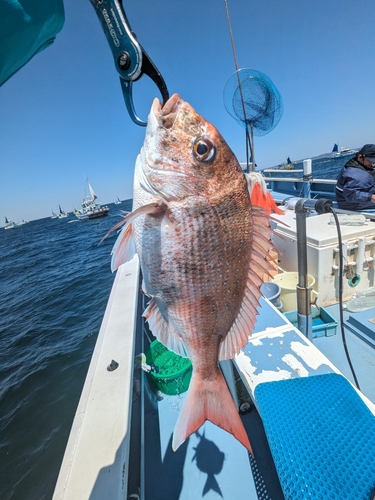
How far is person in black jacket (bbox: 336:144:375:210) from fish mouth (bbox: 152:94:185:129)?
4.88 m

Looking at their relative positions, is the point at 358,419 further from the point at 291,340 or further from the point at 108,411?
the point at 108,411

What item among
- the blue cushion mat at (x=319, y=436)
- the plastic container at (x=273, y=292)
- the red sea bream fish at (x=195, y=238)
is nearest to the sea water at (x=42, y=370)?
the red sea bream fish at (x=195, y=238)

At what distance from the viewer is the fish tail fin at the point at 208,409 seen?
111 cm

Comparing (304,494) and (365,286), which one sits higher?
(304,494)

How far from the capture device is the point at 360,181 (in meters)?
4.63

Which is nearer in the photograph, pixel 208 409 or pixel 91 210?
pixel 208 409

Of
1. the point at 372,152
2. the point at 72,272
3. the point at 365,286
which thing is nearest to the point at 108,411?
the point at 365,286

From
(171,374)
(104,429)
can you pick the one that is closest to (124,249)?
(104,429)

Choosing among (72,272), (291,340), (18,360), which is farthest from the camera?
(72,272)

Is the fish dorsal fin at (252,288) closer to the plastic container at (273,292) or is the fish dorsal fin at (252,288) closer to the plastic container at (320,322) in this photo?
the plastic container at (273,292)

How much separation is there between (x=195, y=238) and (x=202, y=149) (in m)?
0.39

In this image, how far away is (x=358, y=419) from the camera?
131cm

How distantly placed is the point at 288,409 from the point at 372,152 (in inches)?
206

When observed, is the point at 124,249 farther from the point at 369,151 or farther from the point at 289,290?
the point at 369,151
